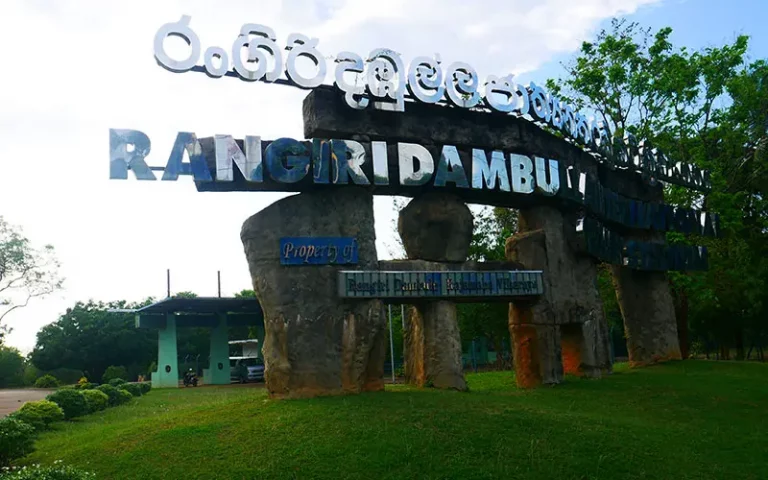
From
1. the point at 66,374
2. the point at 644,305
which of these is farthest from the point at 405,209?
the point at 66,374

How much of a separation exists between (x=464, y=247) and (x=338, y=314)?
4.21 meters

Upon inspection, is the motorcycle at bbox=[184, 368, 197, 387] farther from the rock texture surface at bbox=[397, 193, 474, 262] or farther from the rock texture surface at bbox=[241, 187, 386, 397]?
the rock texture surface at bbox=[397, 193, 474, 262]

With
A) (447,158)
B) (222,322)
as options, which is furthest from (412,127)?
(222,322)

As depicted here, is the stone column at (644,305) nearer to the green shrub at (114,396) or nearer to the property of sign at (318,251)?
the property of sign at (318,251)

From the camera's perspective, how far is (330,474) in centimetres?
971

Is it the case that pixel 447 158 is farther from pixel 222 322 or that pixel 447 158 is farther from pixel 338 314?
pixel 222 322

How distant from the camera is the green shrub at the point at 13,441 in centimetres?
1196

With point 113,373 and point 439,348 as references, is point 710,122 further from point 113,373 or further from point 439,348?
point 113,373

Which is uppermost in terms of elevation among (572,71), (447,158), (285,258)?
(572,71)

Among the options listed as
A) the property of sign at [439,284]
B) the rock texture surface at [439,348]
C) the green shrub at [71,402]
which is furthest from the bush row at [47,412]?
the rock texture surface at [439,348]

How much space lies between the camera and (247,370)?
115ft

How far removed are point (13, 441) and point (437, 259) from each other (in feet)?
33.2

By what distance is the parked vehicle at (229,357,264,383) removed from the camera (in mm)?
34781

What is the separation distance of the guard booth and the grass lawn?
17173 millimetres
